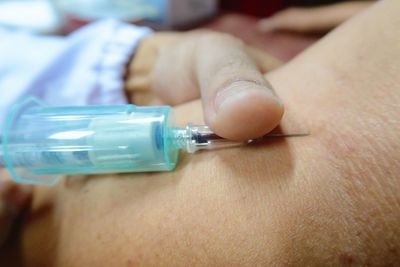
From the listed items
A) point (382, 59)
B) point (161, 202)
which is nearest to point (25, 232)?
point (161, 202)

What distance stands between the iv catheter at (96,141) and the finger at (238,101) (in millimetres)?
37

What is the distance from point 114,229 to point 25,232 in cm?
21

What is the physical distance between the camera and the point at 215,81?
45cm

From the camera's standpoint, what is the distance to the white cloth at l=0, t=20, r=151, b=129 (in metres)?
0.78

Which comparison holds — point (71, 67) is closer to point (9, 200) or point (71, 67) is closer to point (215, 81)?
point (9, 200)

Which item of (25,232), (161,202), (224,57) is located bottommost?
(25,232)

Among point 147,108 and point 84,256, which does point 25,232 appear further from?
point 147,108

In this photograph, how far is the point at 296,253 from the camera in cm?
37

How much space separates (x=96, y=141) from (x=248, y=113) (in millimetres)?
203

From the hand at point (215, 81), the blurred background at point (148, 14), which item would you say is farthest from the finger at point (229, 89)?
the blurred background at point (148, 14)

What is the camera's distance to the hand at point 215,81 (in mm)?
380

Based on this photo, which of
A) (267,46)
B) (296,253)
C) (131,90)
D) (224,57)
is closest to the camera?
(296,253)

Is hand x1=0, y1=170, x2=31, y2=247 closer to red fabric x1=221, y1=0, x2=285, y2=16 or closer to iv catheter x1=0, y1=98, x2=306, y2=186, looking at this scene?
iv catheter x1=0, y1=98, x2=306, y2=186

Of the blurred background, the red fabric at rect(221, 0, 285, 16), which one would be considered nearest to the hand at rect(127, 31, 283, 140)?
the blurred background
